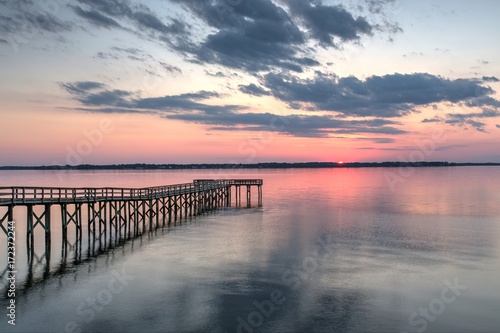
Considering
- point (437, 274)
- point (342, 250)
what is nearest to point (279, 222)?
point (342, 250)

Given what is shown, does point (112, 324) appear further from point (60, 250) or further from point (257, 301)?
point (60, 250)

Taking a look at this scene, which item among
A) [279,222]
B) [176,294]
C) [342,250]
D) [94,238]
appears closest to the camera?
[176,294]

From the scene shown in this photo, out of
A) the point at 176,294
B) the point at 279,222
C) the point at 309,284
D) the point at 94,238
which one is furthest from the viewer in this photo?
the point at 279,222

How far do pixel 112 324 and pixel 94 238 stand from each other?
20203 millimetres

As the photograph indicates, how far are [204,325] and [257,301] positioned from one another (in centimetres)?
360

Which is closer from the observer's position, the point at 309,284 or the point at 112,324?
the point at 112,324

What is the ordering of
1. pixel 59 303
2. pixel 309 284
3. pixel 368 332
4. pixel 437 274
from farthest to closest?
pixel 437 274 < pixel 309 284 < pixel 59 303 < pixel 368 332

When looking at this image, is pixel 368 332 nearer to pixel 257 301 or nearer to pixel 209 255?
pixel 257 301

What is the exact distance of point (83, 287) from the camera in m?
21.8

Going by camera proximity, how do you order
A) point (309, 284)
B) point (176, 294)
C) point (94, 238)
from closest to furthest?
point (176, 294), point (309, 284), point (94, 238)

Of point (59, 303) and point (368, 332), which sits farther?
point (59, 303)

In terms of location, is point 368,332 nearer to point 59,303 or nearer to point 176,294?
point 176,294

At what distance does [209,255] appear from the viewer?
29344 mm

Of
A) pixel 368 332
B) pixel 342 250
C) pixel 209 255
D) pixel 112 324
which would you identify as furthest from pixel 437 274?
pixel 112 324
